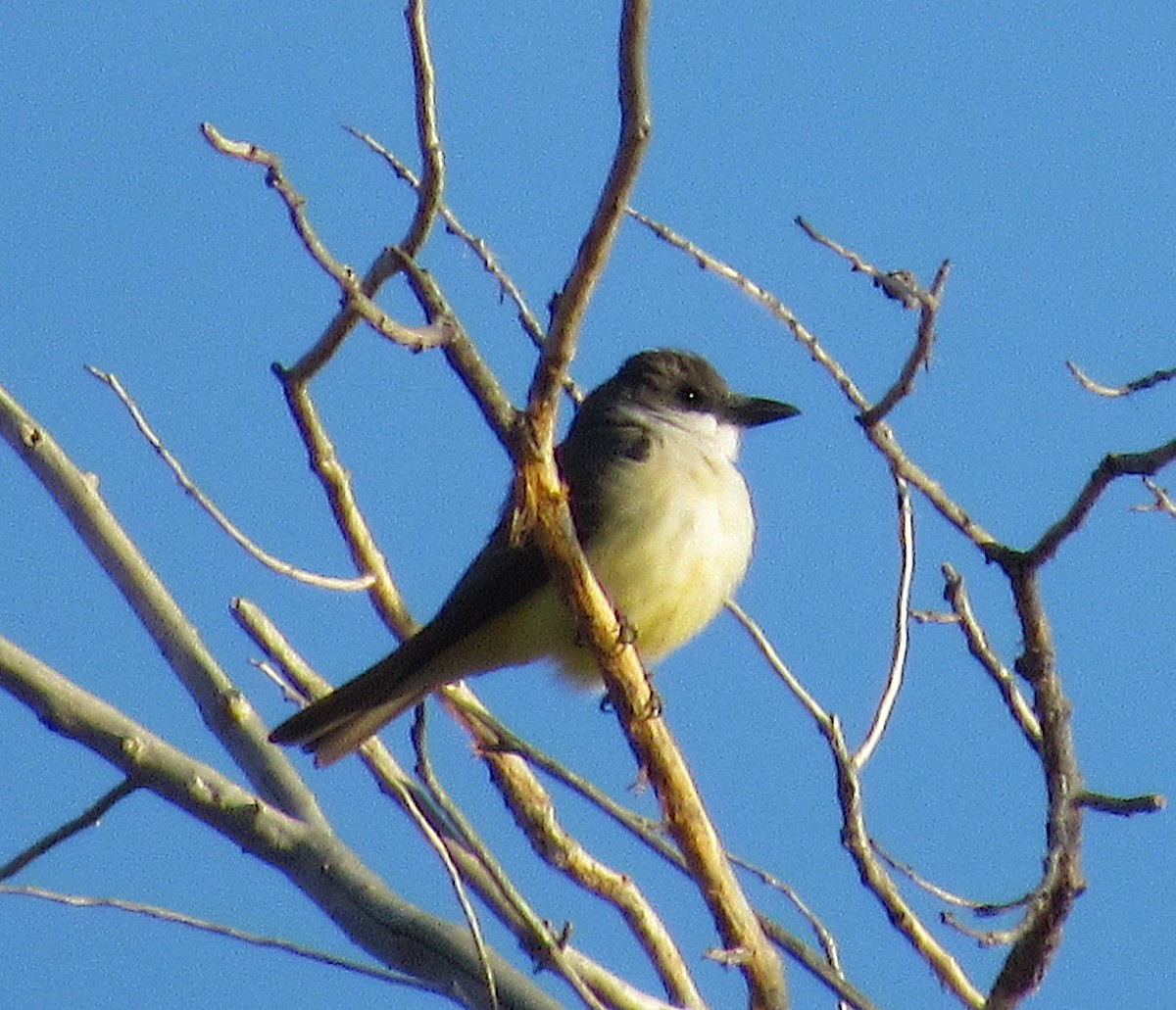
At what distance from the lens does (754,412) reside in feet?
25.9

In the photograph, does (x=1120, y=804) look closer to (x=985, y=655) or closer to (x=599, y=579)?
(x=985, y=655)

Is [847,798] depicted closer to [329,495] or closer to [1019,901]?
[1019,901]

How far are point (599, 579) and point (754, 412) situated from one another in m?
1.41

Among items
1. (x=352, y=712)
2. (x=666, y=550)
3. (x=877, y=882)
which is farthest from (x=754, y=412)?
(x=877, y=882)

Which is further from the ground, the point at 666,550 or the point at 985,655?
the point at 666,550

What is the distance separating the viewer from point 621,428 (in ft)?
24.3

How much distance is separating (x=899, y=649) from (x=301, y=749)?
76.6 inches

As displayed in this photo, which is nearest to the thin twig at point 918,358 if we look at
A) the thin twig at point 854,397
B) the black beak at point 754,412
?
the thin twig at point 854,397

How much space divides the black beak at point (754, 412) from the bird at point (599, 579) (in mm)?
371

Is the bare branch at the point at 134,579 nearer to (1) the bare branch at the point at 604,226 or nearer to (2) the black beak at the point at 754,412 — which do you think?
(1) the bare branch at the point at 604,226

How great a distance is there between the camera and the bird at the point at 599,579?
6324 millimetres

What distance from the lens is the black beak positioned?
25.8ft

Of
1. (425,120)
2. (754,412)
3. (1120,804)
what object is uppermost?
(754,412)

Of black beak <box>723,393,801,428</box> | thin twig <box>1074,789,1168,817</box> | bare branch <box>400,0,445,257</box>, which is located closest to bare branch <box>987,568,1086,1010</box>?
thin twig <box>1074,789,1168,817</box>
